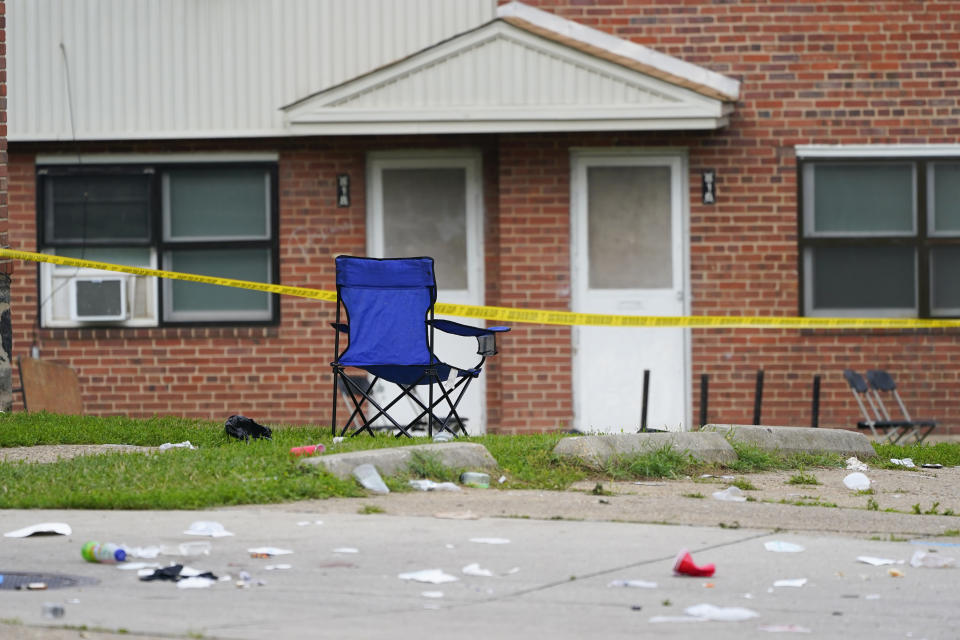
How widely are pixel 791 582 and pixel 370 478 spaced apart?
8.06 feet

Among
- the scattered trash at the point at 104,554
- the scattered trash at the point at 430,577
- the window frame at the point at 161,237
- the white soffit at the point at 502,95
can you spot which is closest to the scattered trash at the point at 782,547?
the scattered trash at the point at 430,577

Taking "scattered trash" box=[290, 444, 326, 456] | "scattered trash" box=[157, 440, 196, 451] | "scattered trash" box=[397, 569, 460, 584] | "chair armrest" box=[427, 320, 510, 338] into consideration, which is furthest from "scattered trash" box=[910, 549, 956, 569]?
"scattered trash" box=[157, 440, 196, 451]

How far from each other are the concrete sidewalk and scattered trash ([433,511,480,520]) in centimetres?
8

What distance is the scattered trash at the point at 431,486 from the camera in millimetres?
6918

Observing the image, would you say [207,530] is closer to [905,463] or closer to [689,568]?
[689,568]

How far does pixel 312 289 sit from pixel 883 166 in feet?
16.5

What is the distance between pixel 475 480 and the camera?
716cm

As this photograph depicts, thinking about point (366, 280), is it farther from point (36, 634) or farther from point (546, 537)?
point (36, 634)

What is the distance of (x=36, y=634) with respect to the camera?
13.8 feet

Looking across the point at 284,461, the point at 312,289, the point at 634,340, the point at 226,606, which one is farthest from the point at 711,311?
the point at 226,606

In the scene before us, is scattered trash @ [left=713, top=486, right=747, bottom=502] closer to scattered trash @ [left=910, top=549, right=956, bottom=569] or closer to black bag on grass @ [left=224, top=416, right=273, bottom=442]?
scattered trash @ [left=910, top=549, right=956, bottom=569]

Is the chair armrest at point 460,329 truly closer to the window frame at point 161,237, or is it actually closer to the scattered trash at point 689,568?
Answer: the window frame at point 161,237

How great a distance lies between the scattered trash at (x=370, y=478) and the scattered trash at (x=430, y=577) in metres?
1.78

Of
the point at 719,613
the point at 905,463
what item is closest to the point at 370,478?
the point at 719,613
